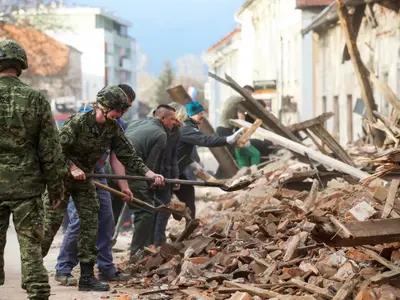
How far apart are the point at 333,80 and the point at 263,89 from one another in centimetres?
994

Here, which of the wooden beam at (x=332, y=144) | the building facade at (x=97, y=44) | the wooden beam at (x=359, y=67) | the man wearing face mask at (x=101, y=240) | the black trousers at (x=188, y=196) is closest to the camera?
the man wearing face mask at (x=101, y=240)

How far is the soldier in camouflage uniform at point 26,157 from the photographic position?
8078 millimetres

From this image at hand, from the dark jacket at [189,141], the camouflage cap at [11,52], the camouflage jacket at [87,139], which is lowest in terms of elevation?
the dark jacket at [189,141]

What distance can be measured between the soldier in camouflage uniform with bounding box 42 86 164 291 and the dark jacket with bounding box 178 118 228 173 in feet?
12.8

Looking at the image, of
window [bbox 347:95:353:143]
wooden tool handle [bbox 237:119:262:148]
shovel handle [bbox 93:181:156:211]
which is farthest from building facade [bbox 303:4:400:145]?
shovel handle [bbox 93:181:156:211]

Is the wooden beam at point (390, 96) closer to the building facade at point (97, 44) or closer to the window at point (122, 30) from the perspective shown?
the building facade at point (97, 44)

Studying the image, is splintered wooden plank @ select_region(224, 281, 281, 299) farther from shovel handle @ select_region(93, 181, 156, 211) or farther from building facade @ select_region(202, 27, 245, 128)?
building facade @ select_region(202, 27, 245, 128)

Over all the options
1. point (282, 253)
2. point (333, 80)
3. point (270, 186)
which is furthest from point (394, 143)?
point (333, 80)

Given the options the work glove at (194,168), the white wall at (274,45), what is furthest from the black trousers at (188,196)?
the white wall at (274,45)

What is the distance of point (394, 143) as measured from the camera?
1505cm

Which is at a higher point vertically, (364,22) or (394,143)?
(364,22)

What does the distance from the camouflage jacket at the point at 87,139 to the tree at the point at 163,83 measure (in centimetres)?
10811

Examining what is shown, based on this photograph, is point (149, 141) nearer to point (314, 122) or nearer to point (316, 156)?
point (316, 156)

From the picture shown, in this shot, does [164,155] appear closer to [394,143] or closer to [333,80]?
[394,143]
